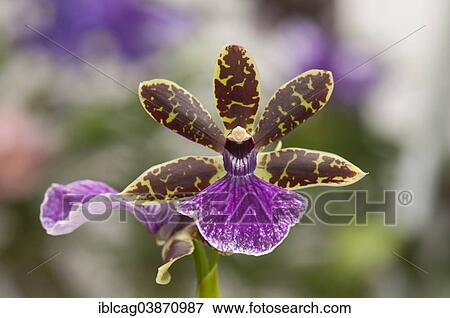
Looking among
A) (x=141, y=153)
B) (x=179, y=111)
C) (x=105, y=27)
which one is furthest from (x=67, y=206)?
(x=105, y=27)

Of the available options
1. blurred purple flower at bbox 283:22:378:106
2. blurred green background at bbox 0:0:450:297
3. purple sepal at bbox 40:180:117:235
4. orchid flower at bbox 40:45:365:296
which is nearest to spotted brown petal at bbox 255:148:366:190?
orchid flower at bbox 40:45:365:296

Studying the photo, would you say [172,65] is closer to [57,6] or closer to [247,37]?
[57,6]

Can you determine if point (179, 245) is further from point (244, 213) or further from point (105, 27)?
point (105, 27)

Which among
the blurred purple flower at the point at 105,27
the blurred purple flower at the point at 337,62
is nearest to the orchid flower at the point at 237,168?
the blurred purple flower at the point at 105,27

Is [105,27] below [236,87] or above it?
above

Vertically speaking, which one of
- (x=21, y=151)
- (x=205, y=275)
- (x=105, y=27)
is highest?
(x=105, y=27)

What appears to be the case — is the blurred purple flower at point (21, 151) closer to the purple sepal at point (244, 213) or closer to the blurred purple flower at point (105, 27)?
the blurred purple flower at point (105, 27)
